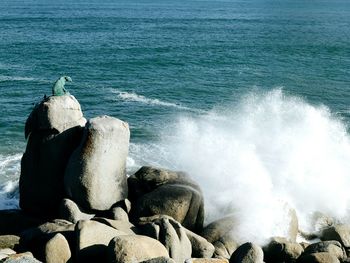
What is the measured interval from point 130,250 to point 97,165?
5677 mm

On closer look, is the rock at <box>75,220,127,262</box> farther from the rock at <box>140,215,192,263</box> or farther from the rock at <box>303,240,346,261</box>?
the rock at <box>303,240,346,261</box>

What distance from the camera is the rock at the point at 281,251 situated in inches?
777

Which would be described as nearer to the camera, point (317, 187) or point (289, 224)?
point (289, 224)

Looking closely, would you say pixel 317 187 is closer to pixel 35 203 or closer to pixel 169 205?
pixel 169 205

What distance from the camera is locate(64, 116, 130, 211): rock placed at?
20438 mm

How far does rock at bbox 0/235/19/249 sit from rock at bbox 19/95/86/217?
373cm

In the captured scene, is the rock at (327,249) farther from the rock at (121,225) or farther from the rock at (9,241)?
the rock at (9,241)

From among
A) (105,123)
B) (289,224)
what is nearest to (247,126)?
(289,224)

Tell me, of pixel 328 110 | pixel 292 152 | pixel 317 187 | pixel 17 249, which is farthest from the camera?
pixel 328 110

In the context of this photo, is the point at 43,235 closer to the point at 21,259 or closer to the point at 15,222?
the point at 21,259

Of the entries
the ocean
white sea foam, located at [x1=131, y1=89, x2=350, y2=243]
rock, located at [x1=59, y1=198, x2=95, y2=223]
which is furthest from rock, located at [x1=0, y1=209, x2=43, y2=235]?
white sea foam, located at [x1=131, y1=89, x2=350, y2=243]

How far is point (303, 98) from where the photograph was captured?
1908 inches

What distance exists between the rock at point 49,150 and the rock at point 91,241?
5.16 m

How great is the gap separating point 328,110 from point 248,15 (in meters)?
87.3
